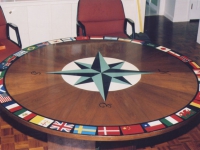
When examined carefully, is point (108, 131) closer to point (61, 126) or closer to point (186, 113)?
point (61, 126)

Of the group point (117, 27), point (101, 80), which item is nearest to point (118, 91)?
point (101, 80)

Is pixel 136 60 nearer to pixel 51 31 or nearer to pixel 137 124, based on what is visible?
pixel 137 124

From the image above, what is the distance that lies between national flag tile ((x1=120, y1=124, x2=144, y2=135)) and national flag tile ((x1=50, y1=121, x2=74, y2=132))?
0.95 feet

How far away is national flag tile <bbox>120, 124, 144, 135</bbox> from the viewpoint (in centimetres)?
187

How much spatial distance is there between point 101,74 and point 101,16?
1.56 meters

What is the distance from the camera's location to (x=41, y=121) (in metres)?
1.95

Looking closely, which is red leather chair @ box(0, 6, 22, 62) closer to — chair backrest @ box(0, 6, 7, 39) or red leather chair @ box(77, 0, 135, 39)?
chair backrest @ box(0, 6, 7, 39)

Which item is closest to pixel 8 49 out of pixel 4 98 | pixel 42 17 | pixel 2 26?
pixel 2 26

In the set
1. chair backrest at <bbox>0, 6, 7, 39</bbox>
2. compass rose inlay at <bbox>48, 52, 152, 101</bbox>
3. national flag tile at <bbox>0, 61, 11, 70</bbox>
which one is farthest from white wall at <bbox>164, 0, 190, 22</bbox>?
national flag tile at <bbox>0, 61, 11, 70</bbox>

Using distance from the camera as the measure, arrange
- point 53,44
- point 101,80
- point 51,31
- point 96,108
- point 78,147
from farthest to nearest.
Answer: point 51,31, point 53,44, point 101,80, point 78,147, point 96,108

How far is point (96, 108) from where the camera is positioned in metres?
2.08

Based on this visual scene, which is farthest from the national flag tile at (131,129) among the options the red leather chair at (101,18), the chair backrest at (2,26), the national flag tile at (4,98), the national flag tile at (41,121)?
the chair backrest at (2,26)

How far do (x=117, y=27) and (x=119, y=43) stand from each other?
2.90 feet

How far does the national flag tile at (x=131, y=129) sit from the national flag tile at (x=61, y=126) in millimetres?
288
